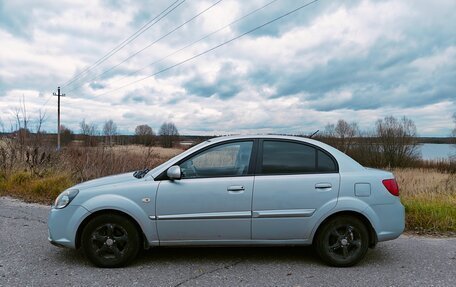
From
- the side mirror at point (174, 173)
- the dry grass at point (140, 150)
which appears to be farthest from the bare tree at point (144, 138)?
the side mirror at point (174, 173)

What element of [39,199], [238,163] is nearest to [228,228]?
[238,163]

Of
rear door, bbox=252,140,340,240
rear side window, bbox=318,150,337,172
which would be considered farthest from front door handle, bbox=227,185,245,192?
rear side window, bbox=318,150,337,172

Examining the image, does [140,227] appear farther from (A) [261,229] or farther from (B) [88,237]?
(A) [261,229]

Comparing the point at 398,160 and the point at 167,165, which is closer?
the point at 167,165

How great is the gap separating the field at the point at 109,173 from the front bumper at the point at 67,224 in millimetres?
3446

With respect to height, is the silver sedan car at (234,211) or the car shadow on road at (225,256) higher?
the silver sedan car at (234,211)

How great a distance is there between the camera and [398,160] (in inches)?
1516

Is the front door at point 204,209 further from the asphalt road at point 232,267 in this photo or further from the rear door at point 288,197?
the asphalt road at point 232,267

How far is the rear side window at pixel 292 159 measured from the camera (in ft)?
13.8

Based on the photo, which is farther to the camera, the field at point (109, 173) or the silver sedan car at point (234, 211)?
the field at point (109, 173)

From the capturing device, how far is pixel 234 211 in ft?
13.3

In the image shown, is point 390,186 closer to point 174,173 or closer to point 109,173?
point 174,173

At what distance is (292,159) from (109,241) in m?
2.35

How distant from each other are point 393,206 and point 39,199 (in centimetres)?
788
